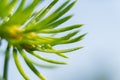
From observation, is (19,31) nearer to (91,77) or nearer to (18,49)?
(18,49)

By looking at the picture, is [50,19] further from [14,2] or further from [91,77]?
[91,77]

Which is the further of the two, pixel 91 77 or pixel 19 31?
pixel 91 77

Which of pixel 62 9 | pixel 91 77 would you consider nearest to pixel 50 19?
pixel 62 9

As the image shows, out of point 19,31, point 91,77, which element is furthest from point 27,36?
point 91,77

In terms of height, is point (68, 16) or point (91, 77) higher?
point (91, 77)

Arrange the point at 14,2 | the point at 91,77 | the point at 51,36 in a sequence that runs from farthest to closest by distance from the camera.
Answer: the point at 91,77 → the point at 51,36 → the point at 14,2

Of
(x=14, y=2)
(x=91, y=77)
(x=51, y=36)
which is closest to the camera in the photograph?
(x=14, y=2)
